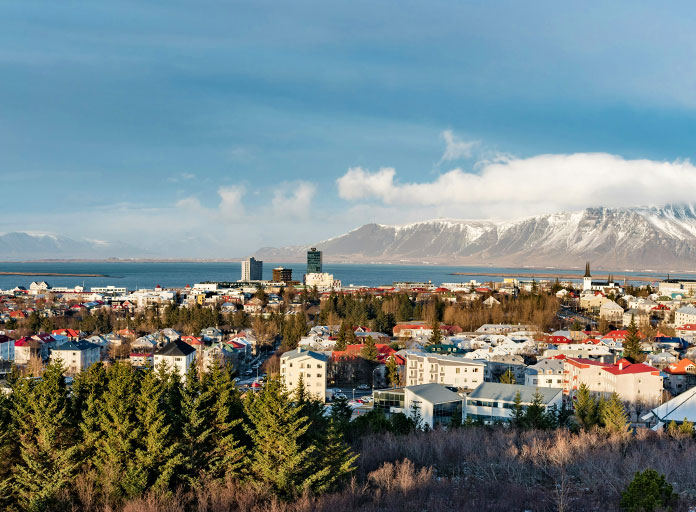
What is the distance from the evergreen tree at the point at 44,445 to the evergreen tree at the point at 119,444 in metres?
0.48

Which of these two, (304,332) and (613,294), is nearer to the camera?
(304,332)

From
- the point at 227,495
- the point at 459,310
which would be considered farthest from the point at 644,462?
the point at 459,310

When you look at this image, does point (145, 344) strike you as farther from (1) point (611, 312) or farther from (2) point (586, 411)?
(1) point (611, 312)

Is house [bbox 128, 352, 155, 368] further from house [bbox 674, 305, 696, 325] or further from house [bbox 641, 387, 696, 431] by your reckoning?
house [bbox 674, 305, 696, 325]

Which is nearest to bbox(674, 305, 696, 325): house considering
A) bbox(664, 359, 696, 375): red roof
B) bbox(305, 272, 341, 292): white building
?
bbox(664, 359, 696, 375): red roof

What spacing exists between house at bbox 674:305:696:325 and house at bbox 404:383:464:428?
33922 mm

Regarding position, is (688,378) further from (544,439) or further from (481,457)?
(481,457)

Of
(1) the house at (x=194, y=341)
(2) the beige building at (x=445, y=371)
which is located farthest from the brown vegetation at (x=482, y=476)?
(1) the house at (x=194, y=341)

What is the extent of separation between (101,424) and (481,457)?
21.7 ft

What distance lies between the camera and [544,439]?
13000 mm

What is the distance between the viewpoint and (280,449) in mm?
9258

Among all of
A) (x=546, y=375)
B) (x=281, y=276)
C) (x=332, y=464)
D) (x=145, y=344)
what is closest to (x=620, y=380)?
(x=546, y=375)

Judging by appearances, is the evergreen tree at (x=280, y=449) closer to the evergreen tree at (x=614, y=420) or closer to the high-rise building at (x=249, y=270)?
the evergreen tree at (x=614, y=420)

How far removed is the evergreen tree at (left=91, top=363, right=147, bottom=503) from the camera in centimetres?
900
